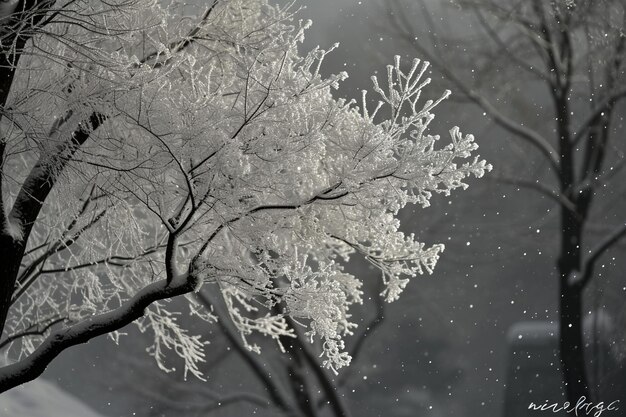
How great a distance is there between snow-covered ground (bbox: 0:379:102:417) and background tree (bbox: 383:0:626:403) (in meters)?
6.74

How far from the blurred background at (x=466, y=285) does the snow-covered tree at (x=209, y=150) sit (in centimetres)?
523

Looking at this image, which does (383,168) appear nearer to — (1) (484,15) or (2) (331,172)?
(2) (331,172)

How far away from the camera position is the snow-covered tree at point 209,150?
118 inches

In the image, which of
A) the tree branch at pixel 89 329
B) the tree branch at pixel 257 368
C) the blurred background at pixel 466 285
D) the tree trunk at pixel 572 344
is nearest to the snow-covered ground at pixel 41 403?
the blurred background at pixel 466 285

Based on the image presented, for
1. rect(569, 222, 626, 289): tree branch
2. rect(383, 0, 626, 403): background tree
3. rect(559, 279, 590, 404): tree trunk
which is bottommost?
rect(559, 279, 590, 404): tree trunk

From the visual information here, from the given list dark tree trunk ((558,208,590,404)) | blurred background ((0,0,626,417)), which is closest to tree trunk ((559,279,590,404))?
dark tree trunk ((558,208,590,404))

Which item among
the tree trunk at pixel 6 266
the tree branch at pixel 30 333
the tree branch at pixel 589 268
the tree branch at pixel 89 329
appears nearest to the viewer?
the tree branch at pixel 89 329

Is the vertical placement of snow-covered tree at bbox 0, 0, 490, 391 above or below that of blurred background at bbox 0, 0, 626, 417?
below

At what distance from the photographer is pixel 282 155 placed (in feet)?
9.98

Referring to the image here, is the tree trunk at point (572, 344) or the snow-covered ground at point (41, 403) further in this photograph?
the snow-covered ground at point (41, 403)

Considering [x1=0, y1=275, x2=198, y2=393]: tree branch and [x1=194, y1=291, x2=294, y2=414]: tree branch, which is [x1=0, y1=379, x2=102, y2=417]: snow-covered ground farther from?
[x1=0, y1=275, x2=198, y2=393]: tree branch

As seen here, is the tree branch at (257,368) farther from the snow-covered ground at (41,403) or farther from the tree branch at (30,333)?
the tree branch at (30,333)

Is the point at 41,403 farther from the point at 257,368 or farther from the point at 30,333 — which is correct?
the point at 30,333

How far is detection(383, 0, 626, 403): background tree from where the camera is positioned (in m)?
7.14
